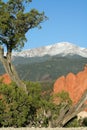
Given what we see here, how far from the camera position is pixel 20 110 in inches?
1410

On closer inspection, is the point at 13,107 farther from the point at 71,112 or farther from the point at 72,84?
the point at 72,84

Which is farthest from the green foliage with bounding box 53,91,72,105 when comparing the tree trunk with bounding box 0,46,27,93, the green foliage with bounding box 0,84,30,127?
the green foliage with bounding box 0,84,30,127

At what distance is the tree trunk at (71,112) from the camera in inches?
1415

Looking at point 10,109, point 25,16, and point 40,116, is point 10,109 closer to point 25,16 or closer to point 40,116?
point 40,116

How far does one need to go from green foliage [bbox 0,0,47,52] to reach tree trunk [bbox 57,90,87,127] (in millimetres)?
7977

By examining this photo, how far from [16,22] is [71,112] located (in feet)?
33.4

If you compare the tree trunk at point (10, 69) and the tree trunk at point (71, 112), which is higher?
the tree trunk at point (10, 69)

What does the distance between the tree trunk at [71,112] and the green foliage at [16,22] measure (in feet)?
26.2

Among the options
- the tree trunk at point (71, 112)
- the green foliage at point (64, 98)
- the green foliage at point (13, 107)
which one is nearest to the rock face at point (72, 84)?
the green foliage at point (64, 98)

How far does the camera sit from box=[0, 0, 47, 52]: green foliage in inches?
1529

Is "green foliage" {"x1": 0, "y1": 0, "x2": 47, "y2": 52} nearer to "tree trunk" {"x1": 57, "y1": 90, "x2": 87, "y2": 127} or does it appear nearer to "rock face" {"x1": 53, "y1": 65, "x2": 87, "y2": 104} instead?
"tree trunk" {"x1": 57, "y1": 90, "x2": 87, "y2": 127}

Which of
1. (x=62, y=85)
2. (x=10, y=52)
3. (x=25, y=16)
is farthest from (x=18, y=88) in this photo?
(x=62, y=85)

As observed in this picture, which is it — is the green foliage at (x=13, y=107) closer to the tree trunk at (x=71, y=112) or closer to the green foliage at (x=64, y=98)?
the tree trunk at (x=71, y=112)

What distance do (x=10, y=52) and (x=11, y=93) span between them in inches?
196
